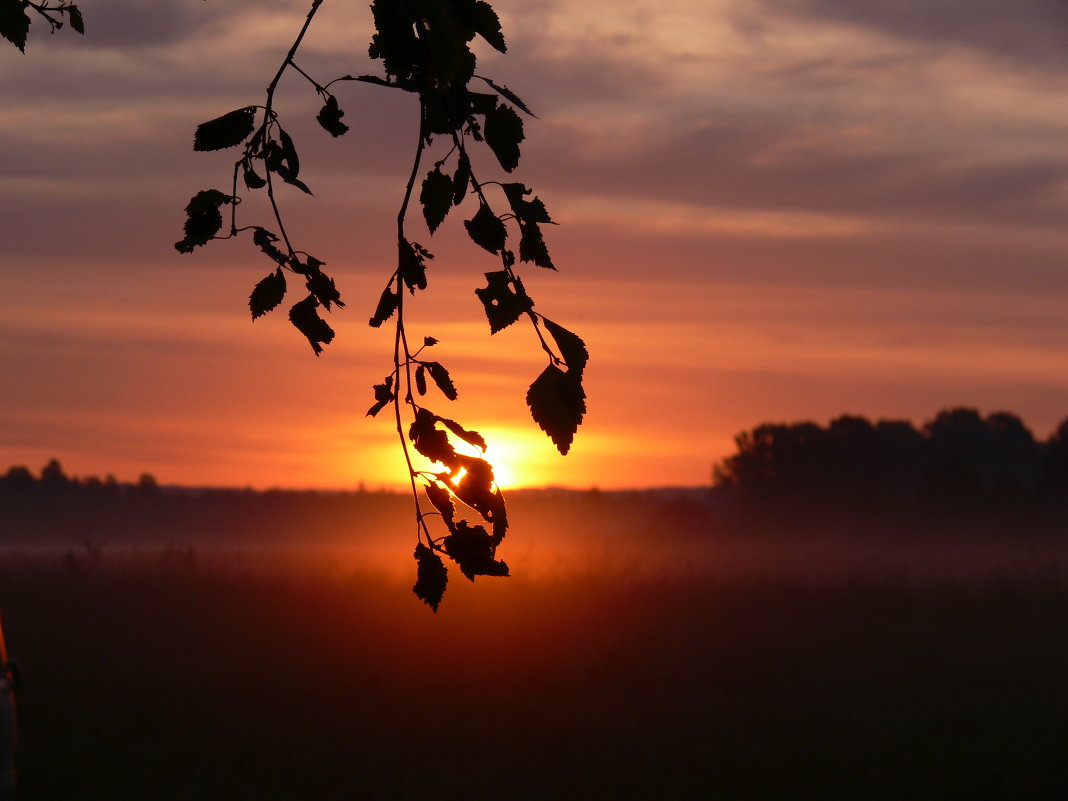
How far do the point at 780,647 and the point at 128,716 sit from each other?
799 cm

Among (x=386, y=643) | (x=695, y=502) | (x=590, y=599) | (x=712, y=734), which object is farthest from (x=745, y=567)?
(x=695, y=502)

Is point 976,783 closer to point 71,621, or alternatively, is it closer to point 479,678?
point 479,678

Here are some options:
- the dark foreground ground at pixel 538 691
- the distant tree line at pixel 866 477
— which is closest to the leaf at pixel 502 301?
the dark foreground ground at pixel 538 691

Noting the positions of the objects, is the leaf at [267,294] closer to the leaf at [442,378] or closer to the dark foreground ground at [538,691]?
the leaf at [442,378]

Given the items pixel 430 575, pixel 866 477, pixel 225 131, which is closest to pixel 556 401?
pixel 430 575

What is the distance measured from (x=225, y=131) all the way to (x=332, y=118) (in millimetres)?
348

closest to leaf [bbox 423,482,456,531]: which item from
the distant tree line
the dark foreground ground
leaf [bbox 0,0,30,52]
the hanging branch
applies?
the hanging branch

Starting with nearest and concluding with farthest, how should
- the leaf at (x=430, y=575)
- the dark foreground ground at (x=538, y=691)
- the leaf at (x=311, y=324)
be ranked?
1. the leaf at (x=430, y=575)
2. the leaf at (x=311, y=324)
3. the dark foreground ground at (x=538, y=691)

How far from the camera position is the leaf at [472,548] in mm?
2365

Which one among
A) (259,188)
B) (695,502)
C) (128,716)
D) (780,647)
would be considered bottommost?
(128,716)

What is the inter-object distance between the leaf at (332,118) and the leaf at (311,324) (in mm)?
400

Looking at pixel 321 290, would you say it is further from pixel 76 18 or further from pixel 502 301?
pixel 76 18

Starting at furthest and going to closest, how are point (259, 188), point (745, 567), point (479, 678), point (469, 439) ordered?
point (745, 567), point (479, 678), point (259, 188), point (469, 439)

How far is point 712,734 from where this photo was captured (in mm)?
11242
